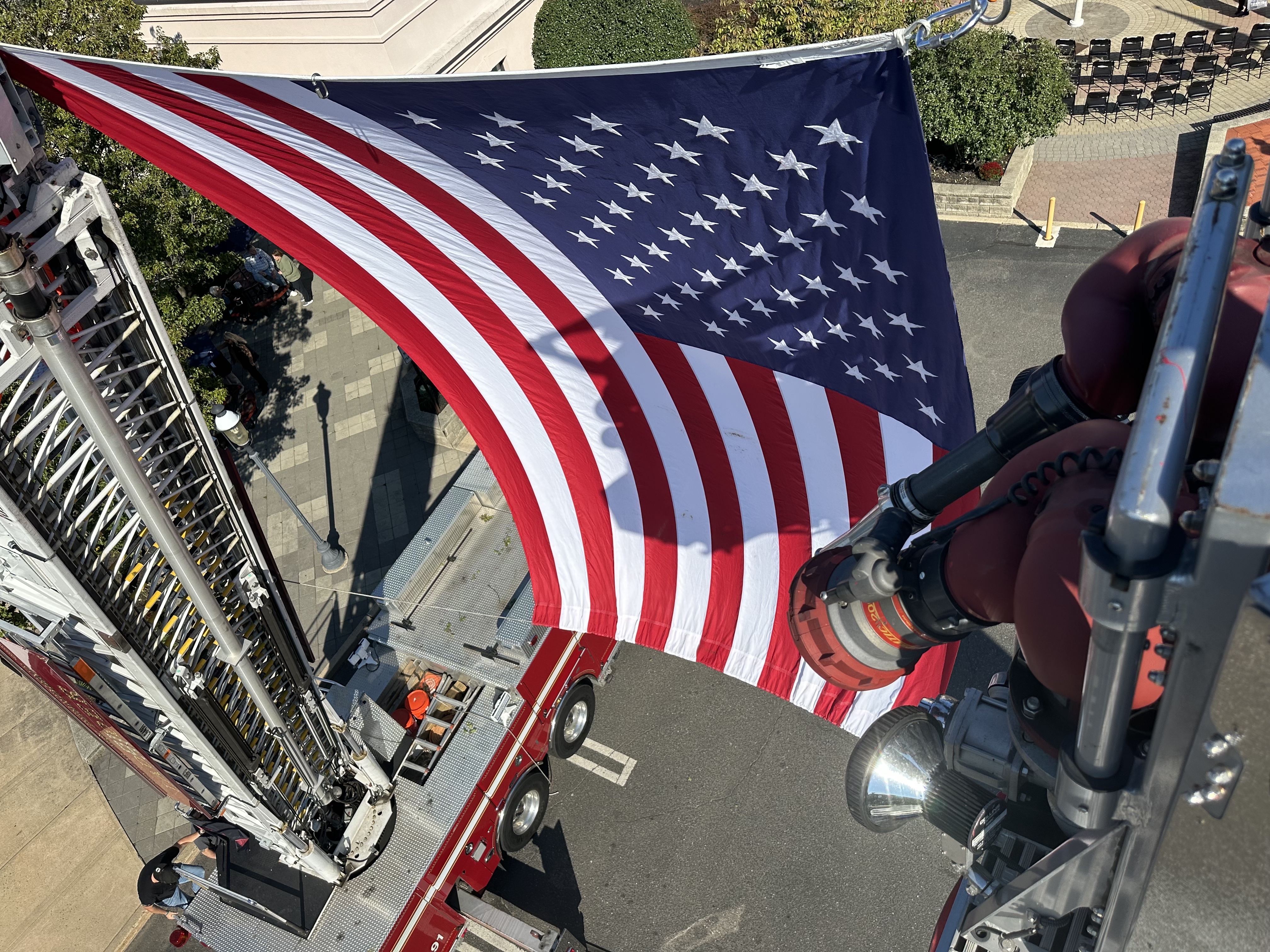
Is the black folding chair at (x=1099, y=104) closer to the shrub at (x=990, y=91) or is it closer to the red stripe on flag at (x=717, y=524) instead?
the shrub at (x=990, y=91)

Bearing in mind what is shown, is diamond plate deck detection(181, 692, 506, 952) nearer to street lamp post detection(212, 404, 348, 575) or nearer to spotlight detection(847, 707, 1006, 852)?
street lamp post detection(212, 404, 348, 575)

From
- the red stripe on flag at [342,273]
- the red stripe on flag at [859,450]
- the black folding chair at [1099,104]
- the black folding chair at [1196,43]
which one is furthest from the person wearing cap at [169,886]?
the black folding chair at [1196,43]

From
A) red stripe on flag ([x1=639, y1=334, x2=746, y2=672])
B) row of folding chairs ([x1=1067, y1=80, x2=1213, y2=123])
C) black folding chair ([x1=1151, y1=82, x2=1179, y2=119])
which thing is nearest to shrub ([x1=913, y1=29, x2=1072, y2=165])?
row of folding chairs ([x1=1067, y1=80, x2=1213, y2=123])

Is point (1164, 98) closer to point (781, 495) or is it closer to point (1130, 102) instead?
point (1130, 102)

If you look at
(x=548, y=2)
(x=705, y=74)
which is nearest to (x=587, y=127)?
(x=705, y=74)

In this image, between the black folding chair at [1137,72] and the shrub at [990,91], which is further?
the black folding chair at [1137,72]

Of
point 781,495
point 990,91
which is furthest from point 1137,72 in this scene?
point 781,495

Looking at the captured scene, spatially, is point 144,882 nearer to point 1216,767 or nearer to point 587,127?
point 587,127
